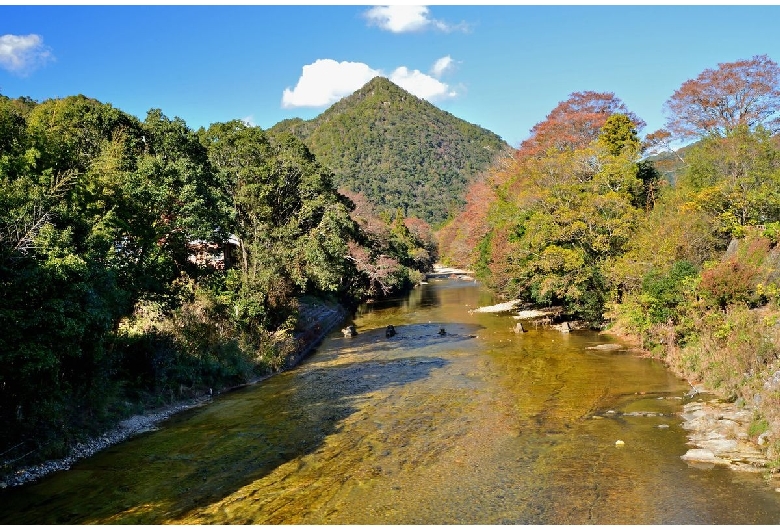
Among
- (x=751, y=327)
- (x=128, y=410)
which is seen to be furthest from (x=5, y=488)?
(x=751, y=327)

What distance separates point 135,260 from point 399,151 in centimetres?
15401

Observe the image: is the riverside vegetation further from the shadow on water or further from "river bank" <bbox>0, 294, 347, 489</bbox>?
the shadow on water

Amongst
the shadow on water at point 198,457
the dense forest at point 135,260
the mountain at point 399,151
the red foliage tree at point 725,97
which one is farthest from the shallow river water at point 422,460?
the mountain at point 399,151

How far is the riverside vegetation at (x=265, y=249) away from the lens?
13688mm

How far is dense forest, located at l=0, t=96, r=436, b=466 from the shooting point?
12.9 meters

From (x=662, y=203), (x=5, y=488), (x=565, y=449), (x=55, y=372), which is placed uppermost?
(x=662, y=203)

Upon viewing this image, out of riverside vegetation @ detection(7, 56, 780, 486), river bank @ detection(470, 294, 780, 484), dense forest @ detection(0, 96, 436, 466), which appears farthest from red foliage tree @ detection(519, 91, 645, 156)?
river bank @ detection(470, 294, 780, 484)

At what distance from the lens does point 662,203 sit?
106 ft

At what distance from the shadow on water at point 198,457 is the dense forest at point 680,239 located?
1103cm

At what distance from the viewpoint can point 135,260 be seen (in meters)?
20.8

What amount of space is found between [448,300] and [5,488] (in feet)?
144

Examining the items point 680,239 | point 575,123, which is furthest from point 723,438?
point 575,123

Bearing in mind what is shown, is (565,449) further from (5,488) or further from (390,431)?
(5,488)

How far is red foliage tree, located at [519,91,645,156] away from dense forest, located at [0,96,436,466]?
19984 millimetres
